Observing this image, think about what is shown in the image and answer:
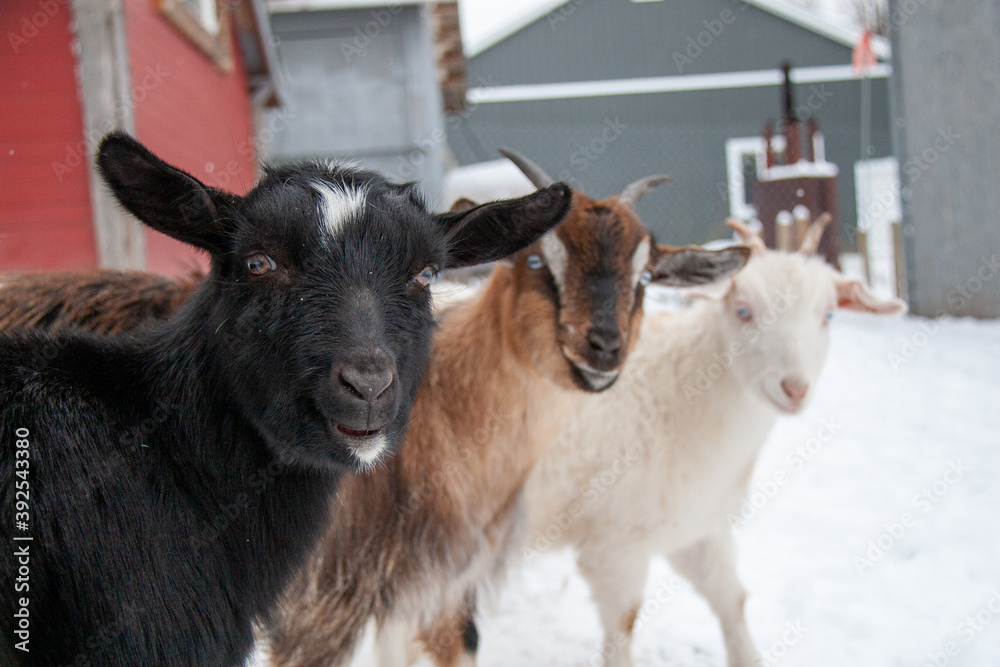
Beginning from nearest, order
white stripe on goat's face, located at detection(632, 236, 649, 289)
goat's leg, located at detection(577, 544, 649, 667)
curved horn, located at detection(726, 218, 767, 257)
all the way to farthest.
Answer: white stripe on goat's face, located at detection(632, 236, 649, 289) < goat's leg, located at detection(577, 544, 649, 667) < curved horn, located at detection(726, 218, 767, 257)

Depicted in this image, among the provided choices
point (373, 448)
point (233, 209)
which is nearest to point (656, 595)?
point (373, 448)

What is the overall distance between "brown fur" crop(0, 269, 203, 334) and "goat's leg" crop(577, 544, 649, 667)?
2263 millimetres

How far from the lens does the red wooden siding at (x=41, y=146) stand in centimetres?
549

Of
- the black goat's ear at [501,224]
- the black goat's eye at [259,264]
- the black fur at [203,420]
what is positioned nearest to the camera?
the black fur at [203,420]

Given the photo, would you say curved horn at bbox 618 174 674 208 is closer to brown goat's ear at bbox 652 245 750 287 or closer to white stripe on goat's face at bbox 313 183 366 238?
brown goat's ear at bbox 652 245 750 287

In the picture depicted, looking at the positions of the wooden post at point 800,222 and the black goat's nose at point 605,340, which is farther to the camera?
the wooden post at point 800,222

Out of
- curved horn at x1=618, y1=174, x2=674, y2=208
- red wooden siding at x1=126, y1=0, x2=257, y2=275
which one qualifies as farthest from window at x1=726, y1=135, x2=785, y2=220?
curved horn at x1=618, y1=174, x2=674, y2=208

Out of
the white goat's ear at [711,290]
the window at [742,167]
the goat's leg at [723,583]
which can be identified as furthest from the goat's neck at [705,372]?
the window at [742,167]

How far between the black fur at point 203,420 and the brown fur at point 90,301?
1000 mm

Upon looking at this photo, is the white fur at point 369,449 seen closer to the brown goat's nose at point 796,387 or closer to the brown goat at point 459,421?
the brown goat at point 459,421

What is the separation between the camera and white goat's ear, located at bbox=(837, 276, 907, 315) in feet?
12.9

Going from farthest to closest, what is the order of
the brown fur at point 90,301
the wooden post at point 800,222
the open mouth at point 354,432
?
the wooden post at point 800,222 < the brown fur at point 90,301 < the open mouth at point 354,432

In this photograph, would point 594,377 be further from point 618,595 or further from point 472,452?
point 618,595

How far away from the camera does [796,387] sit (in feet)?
11.3
